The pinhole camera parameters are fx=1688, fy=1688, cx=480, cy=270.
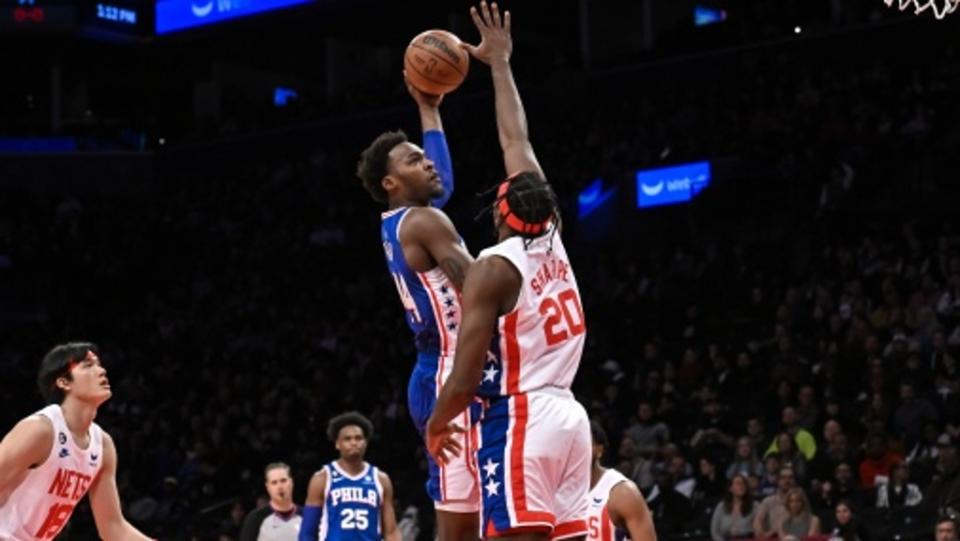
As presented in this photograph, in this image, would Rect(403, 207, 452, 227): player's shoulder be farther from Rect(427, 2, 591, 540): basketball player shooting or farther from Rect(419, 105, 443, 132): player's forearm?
Rect(419, 105, 443, 132): player's forearm

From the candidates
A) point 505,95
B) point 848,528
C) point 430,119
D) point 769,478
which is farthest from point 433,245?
point 769,478

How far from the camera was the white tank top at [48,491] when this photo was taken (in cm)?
664

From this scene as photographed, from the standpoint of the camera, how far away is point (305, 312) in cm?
2369

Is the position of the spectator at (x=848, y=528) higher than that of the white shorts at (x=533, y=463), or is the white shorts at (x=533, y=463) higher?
the white shorts at (x=533, y=463)

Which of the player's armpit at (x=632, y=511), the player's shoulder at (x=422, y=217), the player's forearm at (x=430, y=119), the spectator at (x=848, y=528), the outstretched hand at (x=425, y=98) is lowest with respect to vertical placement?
the spectator at (x=848, y=528)

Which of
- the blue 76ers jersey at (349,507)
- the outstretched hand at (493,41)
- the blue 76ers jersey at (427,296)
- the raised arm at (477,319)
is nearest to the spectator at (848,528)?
the blue 76ers jersey at (349,507)

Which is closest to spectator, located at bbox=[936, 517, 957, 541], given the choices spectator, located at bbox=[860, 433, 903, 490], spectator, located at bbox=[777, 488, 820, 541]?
spectator, located at bbox=[777, 488, 820, 541]

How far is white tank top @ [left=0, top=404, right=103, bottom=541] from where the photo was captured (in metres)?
6.64

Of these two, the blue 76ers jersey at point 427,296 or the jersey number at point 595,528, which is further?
the jersey number at point 595,528

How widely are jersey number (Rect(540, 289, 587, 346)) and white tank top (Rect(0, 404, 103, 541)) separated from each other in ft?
7.53

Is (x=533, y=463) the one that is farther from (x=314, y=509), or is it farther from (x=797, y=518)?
(x=797, y=518)

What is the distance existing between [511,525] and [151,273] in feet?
72.9

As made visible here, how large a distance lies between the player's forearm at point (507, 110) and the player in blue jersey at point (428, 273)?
30 cm

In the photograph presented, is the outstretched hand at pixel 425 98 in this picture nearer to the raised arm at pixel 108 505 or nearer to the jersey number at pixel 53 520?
the raised arm at pixel 108 505
